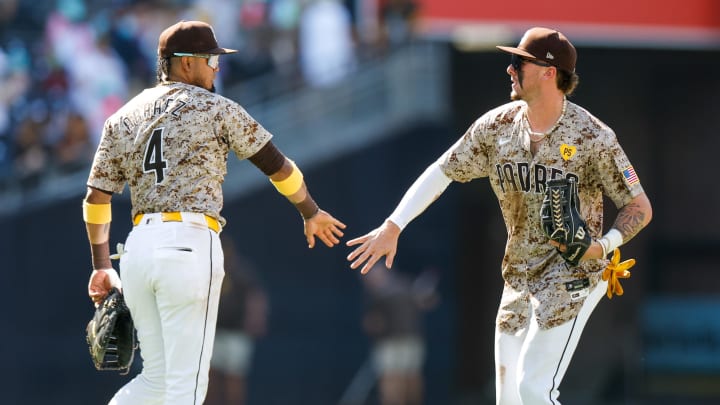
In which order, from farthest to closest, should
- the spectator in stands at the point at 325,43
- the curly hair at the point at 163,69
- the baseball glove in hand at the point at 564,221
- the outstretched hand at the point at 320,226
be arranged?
the spectator in stands at the point at 325,43
the outstretched hand at the point at 320,226
the curly hair at the point at 163,69
the baseball glove in hand at the point at 564,221

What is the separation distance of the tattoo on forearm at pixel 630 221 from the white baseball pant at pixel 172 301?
72.7 inches

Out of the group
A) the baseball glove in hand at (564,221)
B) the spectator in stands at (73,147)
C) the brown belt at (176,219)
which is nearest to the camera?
the baseball glove in hand at (564,221)

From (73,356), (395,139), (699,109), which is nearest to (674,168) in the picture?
(699,109)

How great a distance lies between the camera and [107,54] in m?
11.1

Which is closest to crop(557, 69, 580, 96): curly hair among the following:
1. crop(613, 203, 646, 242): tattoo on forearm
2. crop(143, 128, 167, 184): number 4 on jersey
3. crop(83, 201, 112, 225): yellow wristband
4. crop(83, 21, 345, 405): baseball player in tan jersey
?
crop(613, 203, 646, 242): tattoo on forearm

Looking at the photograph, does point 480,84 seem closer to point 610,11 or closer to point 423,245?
point 423,245

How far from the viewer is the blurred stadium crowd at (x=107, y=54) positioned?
10594 millimetres

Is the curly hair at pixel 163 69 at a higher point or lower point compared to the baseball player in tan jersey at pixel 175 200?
higher

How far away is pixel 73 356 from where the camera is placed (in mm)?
10617

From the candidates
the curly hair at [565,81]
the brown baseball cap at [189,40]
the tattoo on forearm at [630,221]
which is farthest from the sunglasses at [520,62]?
the brown baseball cap at [189,40]

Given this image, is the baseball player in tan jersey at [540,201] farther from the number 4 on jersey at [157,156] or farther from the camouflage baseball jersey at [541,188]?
the number 4 on jersey at [157,156]

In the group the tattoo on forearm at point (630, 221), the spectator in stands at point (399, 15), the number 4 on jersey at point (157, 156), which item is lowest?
the spectator in stands at point (399, 15)

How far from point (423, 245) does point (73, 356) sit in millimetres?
3186

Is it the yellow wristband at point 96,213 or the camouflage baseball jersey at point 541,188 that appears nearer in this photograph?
the camouflage baseball jersey at point 541,188
